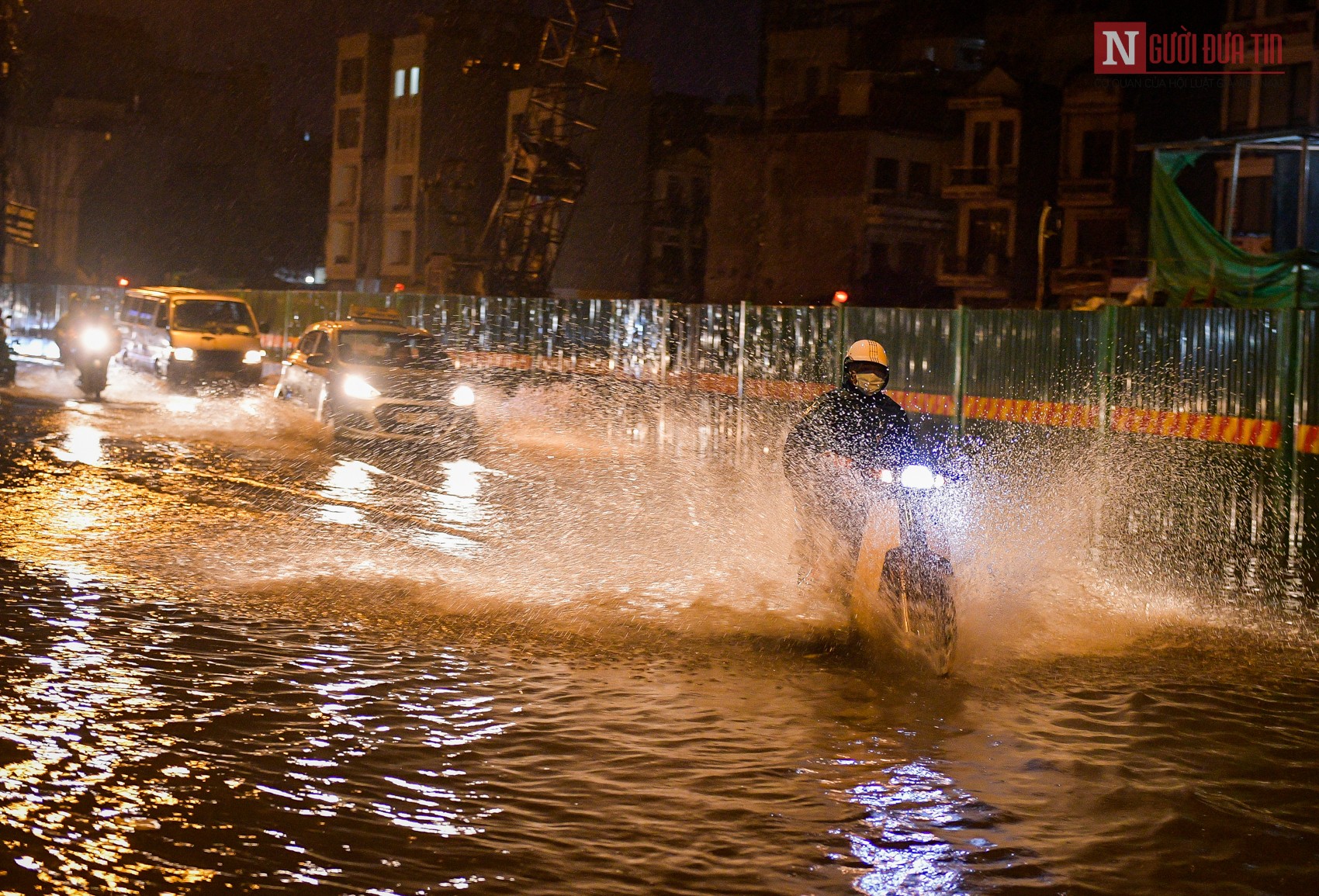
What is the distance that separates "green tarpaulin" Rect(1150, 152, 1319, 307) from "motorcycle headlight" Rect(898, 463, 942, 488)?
9.68 m

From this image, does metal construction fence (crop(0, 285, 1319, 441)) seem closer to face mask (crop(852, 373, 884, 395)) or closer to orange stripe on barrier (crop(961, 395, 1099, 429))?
orange stripe on barrier (crop(961, 395, 1099, 429))

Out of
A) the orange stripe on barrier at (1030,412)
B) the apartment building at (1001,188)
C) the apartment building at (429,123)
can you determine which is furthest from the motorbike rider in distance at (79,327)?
the apartment building at (429,123)

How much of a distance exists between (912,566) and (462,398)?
12.9 meters

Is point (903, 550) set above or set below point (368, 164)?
below

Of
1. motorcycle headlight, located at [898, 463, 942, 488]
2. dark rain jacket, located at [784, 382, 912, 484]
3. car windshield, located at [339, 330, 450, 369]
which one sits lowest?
motorcycle headlight, located at [898, 463, 942, 488]

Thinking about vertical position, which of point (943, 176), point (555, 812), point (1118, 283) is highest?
point (943, 176)

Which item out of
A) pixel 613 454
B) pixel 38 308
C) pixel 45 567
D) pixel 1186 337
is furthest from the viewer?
pixel 38 308

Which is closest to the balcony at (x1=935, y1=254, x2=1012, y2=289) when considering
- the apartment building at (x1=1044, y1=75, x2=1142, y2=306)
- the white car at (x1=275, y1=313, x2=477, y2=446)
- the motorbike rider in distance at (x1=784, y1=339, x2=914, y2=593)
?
the apartment building at (x1=1044, y1=75, x2=1142, y2=306)

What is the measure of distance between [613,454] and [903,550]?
13809 mm

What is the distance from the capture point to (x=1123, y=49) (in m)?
50.9

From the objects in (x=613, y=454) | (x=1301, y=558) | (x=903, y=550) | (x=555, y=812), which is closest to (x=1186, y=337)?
(x=1301, y=558)

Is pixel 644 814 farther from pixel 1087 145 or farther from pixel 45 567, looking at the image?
pixel 1087 145

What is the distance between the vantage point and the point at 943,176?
2210 inches

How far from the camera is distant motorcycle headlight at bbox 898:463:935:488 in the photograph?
7.47m
